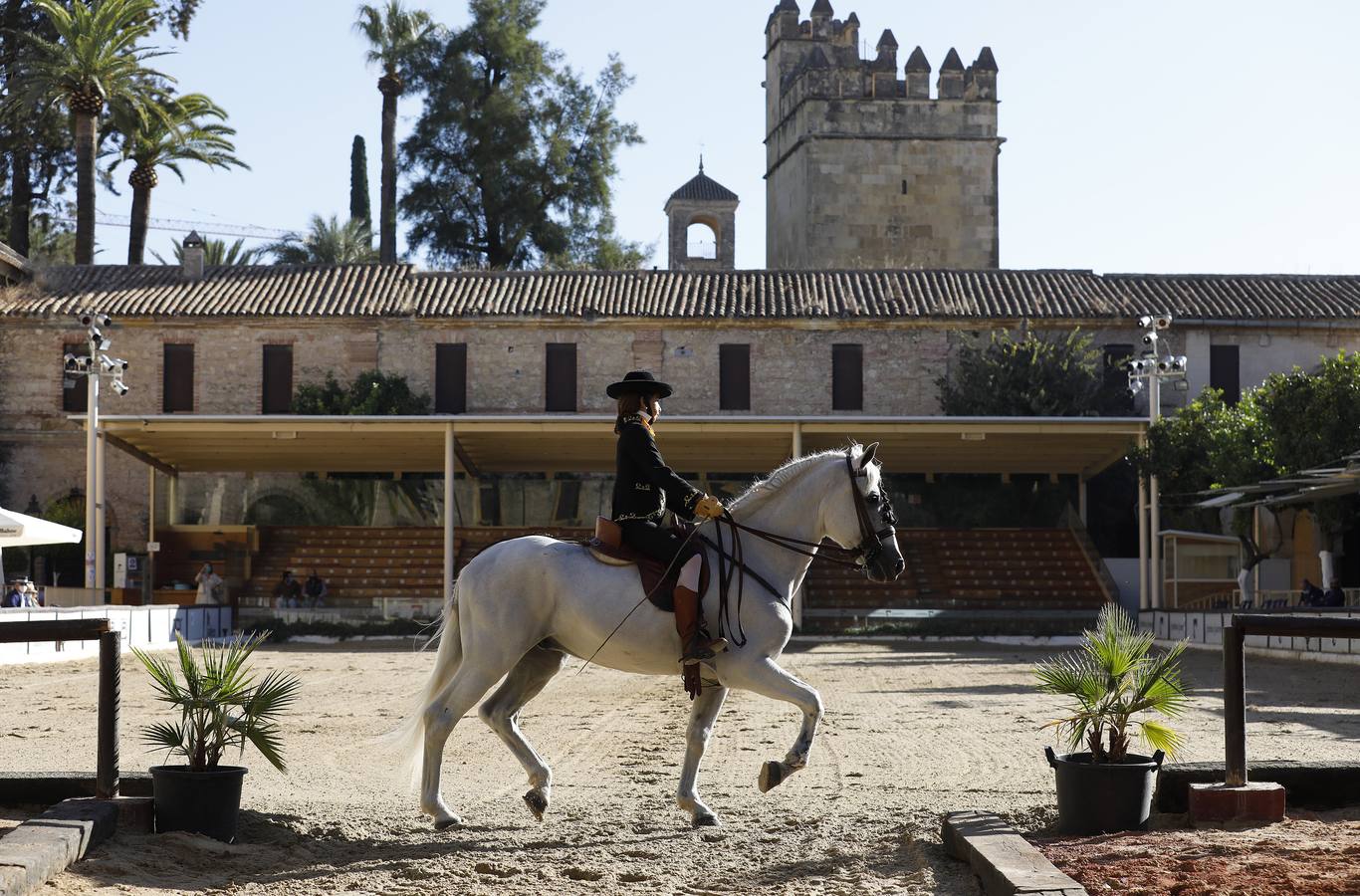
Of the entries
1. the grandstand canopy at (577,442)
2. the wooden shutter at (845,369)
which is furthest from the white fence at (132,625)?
the wooden shutter at (845,369)

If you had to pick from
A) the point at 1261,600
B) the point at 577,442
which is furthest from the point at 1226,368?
the point at 577,442

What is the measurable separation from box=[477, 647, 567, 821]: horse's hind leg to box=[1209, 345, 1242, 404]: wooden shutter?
34994 mm

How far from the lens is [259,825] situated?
7832mm

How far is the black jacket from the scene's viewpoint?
8.44 metres

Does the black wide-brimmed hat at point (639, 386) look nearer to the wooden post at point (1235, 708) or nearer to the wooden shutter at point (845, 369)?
the wooden post at point (1235, 708)

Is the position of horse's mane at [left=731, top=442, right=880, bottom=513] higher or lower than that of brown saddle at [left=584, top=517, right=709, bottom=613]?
higher

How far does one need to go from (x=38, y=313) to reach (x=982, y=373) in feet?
78.3

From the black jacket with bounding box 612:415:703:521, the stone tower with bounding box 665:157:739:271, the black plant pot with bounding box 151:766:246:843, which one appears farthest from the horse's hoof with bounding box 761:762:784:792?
the stone tower with bounding box 665:157:739:271

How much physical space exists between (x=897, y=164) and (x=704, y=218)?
934cm

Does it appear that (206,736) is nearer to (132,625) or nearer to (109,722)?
(109,722)

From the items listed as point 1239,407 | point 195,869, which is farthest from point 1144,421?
point 195,869

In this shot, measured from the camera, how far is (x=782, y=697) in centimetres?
814

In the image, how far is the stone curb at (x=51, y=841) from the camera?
603cm

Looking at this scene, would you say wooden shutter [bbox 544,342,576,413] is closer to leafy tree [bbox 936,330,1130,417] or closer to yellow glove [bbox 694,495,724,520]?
leafy tree [bbox 936,330,1130,417]
